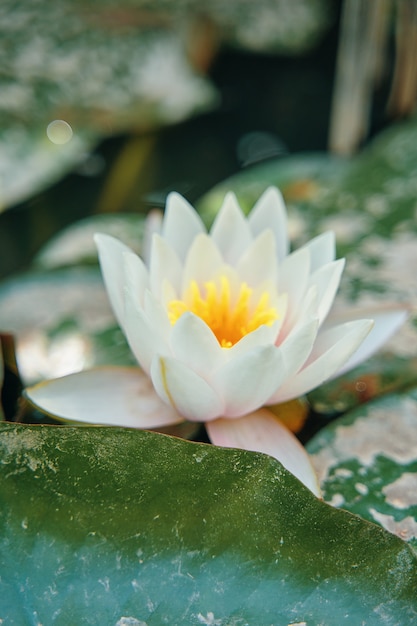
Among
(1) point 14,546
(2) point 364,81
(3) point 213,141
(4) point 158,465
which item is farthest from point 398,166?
(1) point 14,546

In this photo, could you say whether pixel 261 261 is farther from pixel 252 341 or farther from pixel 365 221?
pixel 365 221

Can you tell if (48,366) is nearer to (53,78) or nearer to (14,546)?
(14,546)

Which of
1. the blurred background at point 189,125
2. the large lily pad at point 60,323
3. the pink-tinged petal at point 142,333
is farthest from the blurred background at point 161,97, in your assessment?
the pink-tinged petal at point 142,333

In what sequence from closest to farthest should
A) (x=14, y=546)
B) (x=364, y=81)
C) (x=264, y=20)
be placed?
(x=14, y=546), (x=364, y=81), (x=264, y=20)

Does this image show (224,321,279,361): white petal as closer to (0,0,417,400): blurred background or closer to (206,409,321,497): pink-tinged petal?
(206,409,321,497): pink-tinged petal

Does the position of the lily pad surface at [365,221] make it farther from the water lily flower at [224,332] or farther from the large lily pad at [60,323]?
the large lily pad at [60,323]

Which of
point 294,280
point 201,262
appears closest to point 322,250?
point 294,280
